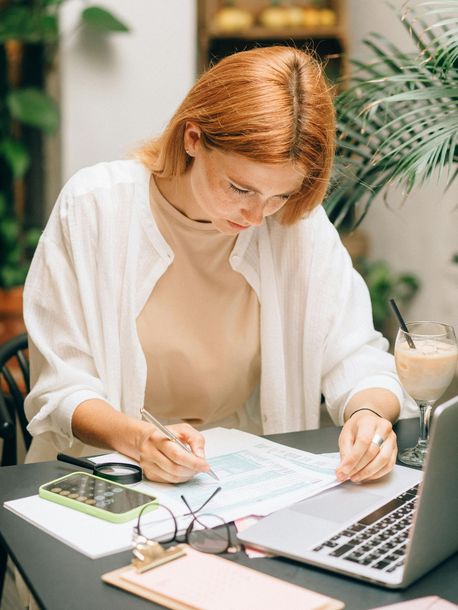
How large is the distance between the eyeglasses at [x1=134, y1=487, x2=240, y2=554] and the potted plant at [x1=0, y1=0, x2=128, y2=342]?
7.90 ft

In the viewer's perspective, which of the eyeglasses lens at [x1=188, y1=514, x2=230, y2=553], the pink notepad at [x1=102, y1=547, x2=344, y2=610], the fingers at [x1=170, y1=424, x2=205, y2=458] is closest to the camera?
the pink notepad at [x1=102, y1=547, x2=344, y2=610]

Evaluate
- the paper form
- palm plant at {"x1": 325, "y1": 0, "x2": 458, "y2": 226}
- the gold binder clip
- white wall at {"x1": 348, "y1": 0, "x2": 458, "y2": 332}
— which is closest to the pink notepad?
the gold binder clip

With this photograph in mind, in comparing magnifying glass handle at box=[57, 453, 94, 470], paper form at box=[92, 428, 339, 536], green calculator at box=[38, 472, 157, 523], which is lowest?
paper form at box=[92, 428, 339, 536]

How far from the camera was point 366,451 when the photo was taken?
1275 mm

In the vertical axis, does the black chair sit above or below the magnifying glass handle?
below

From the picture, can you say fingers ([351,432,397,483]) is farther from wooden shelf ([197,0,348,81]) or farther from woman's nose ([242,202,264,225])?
wooden shelf ([197,0,348,81])

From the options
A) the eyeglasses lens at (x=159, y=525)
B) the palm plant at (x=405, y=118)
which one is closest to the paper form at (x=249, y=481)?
the eyeglasses lens at (x=159, y=525)

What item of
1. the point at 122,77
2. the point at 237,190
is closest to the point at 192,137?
the point at 237,190

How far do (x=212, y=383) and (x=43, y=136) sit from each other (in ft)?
7.07

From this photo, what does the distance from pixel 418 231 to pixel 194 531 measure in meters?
2.53

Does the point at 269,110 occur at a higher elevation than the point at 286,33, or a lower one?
lower

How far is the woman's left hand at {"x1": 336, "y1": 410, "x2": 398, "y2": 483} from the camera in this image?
4.11 ft

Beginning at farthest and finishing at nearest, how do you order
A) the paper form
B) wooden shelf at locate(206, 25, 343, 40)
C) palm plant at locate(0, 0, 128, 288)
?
wooden shelf at locate(206, 25, 343, 40) < palm plant at locate(0, 0, 128, 288) < the paper form

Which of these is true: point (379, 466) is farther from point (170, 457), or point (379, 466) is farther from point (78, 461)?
point (78, 461)
